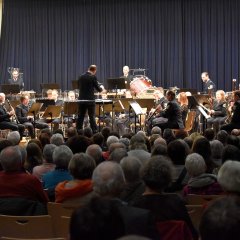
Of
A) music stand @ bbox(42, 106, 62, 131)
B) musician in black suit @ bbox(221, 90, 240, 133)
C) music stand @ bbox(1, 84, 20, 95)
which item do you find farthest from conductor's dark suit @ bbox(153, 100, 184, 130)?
music stand @ bbox(1, 84, 20, 95)

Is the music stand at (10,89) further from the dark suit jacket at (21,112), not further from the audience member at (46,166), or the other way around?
the audience member at (46,166)

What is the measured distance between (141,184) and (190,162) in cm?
78

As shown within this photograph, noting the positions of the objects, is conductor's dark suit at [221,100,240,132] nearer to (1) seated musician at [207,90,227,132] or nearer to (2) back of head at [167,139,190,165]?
(1) seated musician at [207,90,227,132]

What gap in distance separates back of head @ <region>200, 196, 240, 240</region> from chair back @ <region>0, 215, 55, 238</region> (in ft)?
5.38

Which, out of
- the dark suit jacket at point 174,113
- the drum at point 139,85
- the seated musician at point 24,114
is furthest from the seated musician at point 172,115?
the drum at point 139,85

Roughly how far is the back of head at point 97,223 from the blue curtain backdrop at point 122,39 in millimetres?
17244

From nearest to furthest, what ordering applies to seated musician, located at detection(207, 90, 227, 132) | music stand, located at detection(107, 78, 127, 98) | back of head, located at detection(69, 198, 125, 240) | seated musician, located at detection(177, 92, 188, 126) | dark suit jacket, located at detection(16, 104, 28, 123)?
back of head, located at detection(69, 198, 125, 240) → seated musician, located at detection(177, 92, 188, 126) → seated musician, located at detection(207, 90, 227, 132) → dark suit jacket, located at detection(16, 104, 28, 123) → music stand, located at detection(107, 78, 127, 98)

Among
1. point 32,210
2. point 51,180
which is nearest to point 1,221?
point 32,210

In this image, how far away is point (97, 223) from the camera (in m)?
2.03

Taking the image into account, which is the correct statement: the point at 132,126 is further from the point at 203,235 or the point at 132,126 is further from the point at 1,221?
the point at 203,235

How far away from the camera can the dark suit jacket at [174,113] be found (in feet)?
38.3

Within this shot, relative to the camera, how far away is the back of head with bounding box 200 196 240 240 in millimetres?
2043

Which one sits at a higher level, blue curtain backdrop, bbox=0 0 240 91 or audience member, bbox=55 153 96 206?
blue curtain backdrop, bbox=0 0 240 91

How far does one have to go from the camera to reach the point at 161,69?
19484 mm
